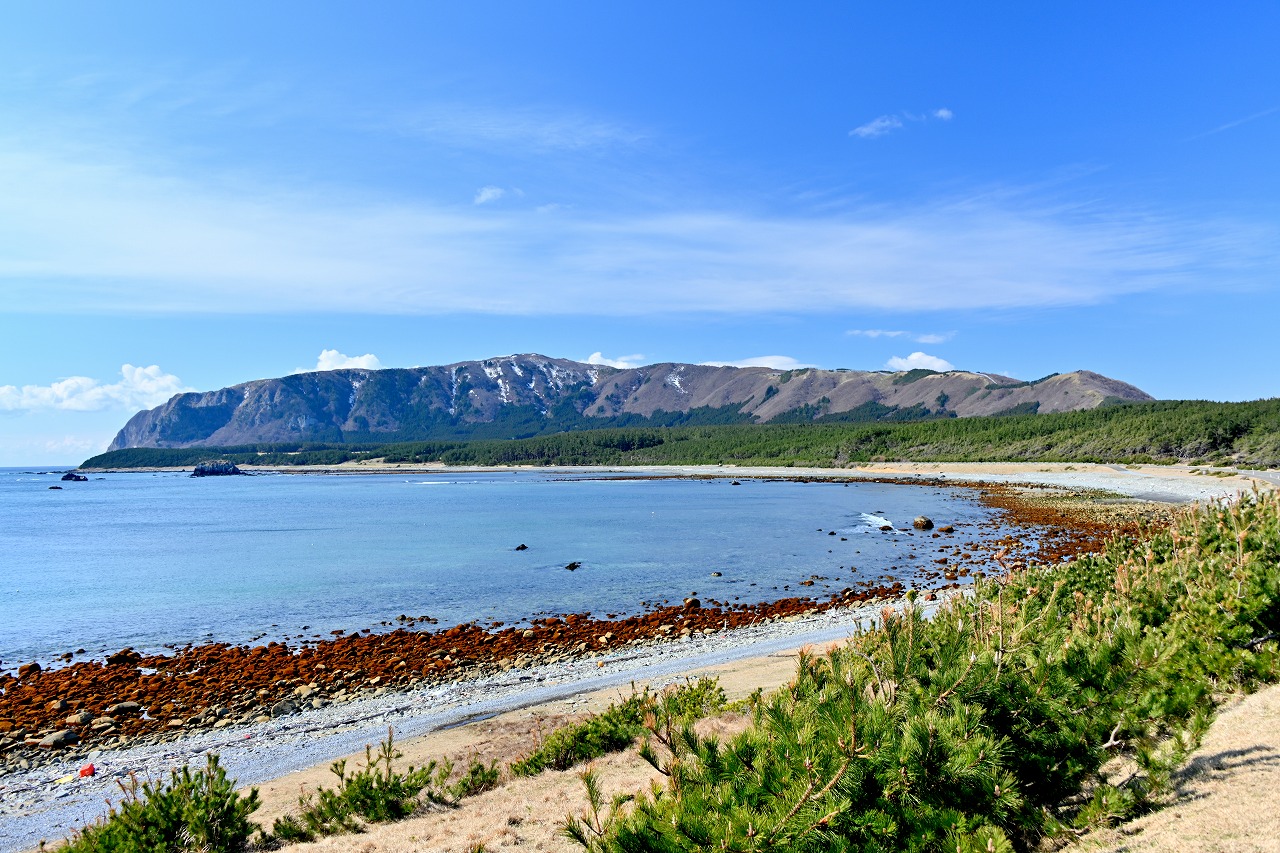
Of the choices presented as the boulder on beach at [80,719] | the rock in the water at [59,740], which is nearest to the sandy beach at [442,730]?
the rock in the water at [59,740]

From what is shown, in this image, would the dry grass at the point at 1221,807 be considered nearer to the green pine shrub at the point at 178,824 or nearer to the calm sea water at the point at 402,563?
the green pine shrub at the point at 178,824

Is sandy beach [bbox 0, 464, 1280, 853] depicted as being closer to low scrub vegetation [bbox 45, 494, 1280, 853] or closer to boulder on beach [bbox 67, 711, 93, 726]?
low scrub vegetation [bbox 45, 494, 1280, 853]

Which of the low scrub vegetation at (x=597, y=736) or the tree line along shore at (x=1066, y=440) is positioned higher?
the tree line along shore at (x=1066, y=440)

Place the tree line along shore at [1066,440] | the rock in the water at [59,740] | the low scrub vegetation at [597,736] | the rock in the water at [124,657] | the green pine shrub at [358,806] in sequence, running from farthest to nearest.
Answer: the tree line along shore at [1066,440] → the rock in the water at [124,657] → the rock in the water at [59,740] → the low scrub vegetation at [597,736] → the green pine shrub at [358,806]

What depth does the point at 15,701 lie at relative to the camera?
17.6 metres

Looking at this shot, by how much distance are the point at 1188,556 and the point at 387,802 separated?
462 inches

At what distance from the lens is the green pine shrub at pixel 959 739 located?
4648 millimetres

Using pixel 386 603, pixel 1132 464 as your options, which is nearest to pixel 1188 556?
pixel 386 603

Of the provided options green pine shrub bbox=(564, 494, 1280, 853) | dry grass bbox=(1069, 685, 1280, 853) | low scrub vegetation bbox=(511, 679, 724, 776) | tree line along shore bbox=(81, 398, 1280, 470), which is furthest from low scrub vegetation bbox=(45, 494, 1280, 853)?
tree line along shore bbox=(81, 398, 1280, 470)

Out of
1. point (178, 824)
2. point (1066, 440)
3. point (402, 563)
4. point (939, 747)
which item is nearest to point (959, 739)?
point (939, 747)

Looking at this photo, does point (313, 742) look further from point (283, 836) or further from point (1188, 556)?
point (1188, 556)

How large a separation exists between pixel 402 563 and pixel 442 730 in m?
28.4

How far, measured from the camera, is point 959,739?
199 inches

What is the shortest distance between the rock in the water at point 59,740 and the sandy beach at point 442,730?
94 cm
